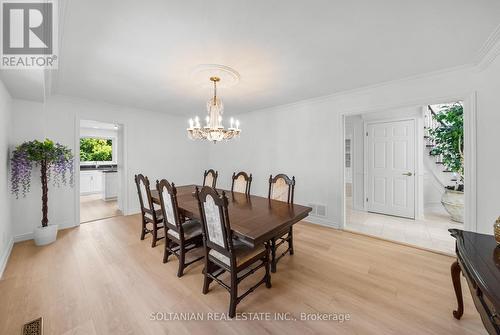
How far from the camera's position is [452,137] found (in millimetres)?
3807

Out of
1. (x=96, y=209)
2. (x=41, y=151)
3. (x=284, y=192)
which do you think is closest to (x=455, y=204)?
(x=284, y=192)

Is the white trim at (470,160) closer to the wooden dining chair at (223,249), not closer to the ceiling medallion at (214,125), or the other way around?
the wooden dining chair at (223,249)

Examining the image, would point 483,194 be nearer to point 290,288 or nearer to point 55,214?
point 290,288

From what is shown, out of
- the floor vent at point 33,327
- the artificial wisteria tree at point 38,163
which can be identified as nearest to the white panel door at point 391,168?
the floor vent at point 33,327

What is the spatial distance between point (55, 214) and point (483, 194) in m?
6.10

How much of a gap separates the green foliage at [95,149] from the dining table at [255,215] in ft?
18.5

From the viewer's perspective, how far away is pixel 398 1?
1378mm

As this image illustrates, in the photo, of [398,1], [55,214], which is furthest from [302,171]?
[55,214]

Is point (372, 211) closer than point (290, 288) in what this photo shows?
No

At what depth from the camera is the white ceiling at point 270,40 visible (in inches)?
56.7

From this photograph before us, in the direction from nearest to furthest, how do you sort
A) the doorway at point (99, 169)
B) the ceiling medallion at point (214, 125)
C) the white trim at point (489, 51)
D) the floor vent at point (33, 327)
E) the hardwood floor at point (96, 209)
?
the floor vent at point (33, 327) → the white trim at point (489, 51) → the ceiling medallion at point (214, 125) → the hardwood floor at point (96, 209) → the doorway at point (99, 169)

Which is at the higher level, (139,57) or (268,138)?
(139,57)

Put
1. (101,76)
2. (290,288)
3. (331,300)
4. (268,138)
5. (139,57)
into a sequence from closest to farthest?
(331,300) < (290,288) < (139,57) < (101,76) < (268,138)

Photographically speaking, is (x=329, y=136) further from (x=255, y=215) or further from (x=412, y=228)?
(x=255, y=215)
